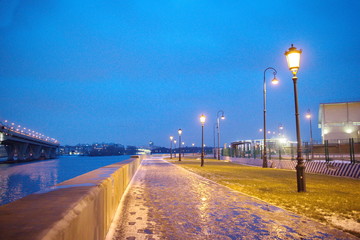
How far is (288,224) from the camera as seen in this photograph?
601 cm

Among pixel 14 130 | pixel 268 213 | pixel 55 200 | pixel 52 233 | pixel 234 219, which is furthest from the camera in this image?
Answer: pixel 14 130

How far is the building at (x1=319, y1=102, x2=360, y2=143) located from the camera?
5812 cm

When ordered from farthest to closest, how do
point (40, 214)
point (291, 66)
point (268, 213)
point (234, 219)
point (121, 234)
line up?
point (291, 66) → point (268, 213) → point (234, 219) → point (121, 234) → point (40, 214)

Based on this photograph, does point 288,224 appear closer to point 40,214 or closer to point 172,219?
point 172,219

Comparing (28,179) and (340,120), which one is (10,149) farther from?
(340,120)

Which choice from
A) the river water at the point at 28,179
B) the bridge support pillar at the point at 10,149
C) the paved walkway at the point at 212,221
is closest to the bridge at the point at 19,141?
the bridge support pillar at the point at 10,149

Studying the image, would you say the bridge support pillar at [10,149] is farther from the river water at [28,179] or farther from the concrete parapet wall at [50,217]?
the concrete parapet wall at [50,217]

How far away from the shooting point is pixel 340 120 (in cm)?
6003

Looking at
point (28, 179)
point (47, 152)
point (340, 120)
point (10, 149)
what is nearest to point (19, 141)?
point (10, 149)

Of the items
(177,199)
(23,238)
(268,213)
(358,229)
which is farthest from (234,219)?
(23,238)

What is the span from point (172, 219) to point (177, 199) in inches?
109

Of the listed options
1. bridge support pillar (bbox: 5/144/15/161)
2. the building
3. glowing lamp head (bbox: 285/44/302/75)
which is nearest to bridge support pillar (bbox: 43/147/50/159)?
bridge support pillar (bbox: 5/144/15/161)

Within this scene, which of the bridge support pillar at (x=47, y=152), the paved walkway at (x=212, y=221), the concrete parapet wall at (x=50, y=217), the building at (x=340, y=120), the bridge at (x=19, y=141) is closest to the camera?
the concrete parapet wall at (x=50, y=217)

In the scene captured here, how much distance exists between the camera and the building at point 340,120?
58125mm
